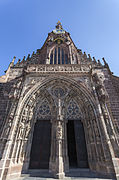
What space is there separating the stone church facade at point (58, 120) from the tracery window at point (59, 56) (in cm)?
335

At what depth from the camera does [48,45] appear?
15.5 m

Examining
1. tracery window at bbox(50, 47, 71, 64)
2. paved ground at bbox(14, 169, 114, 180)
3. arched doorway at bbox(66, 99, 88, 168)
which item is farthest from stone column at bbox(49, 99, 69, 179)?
tracery window at bbox(50, 47, 71, 64)

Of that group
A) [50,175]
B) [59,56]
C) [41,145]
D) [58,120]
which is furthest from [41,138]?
[59,56]

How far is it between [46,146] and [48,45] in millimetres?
14581

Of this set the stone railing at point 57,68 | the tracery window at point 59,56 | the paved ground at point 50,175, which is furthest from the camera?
the tracery window at point 59,56

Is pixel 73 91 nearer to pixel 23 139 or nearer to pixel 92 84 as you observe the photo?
pixel 92 84

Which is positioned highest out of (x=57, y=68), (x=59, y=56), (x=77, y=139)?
(x=59, y=56)

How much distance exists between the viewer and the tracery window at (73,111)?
25.8ft

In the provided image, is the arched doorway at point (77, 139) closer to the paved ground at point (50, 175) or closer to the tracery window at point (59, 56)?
the paved ground at point (50, 175)

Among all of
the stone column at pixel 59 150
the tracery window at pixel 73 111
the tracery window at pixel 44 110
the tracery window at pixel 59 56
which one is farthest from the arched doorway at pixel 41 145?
the tracery window at pixel 59 56

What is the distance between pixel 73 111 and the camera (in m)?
8.18

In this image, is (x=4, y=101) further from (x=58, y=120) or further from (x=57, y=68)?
(x=57, y=68)

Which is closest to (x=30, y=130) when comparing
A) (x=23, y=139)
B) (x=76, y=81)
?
(x=23, y=139)

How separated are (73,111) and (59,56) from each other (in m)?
9.62
